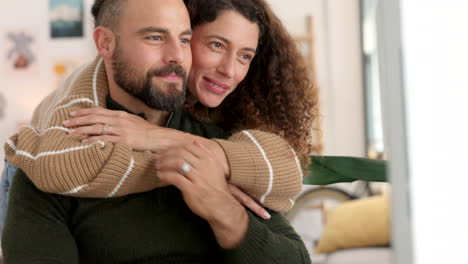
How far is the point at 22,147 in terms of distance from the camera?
3.43 feet

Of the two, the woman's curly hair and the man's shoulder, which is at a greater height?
the woman's curly hair

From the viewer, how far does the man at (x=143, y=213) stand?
40.8 inches

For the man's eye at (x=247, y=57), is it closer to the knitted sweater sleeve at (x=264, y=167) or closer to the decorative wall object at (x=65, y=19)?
the knitted sweater sleeve at (x=264, y=167)

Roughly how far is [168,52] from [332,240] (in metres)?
2.63

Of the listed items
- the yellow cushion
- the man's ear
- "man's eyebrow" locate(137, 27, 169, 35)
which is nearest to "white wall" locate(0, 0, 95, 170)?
the yellow cushion

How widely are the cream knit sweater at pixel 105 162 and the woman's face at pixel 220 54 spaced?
0.78 feet

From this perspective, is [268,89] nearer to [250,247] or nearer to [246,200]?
[246,200]

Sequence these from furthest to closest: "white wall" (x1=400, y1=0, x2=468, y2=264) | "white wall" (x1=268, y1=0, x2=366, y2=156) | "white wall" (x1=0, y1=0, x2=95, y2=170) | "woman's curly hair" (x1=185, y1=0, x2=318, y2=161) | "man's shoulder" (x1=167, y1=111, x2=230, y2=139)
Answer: "white wall" (x1=0, y1=0, x2=95, y2=170)
"white wall" (x1=268, y1=0, x2=366, y2=156)
"woman's curly hair" (x1=185, y1=0, x2=318, y2=161)
"man's shoulder" (x1=167, y1=111, x2=230, y2=139)
"white wall" (x1=400, y1=0, x2=468, y2=264)

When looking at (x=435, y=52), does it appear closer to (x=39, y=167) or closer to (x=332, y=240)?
(x=39, y=167)

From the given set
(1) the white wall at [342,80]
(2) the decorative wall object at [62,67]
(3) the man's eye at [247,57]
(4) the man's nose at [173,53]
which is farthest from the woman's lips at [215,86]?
(2) the decorative wall object at [62,67]

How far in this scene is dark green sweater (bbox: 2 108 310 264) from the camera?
104 centimetres

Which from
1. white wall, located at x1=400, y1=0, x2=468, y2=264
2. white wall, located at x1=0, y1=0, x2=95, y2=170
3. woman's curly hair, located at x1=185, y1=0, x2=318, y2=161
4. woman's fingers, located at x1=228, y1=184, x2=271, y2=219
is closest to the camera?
white wall, located at x1=400, y1=0, x2=468, y2=264

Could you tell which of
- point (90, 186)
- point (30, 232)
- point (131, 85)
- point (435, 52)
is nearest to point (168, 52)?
point (131, 85)

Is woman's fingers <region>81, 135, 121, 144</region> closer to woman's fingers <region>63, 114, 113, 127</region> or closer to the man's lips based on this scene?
woman's fingers <region>63, 114, 113, 127</region>
